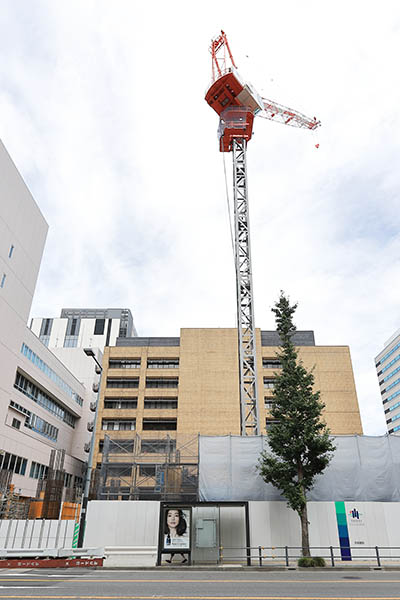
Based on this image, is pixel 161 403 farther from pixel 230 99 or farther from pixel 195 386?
pixel 230 99

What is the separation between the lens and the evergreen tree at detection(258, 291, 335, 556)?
17.7 metres

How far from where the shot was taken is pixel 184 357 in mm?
57406

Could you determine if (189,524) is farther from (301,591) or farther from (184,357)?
(184,357)

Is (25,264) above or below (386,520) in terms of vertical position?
above

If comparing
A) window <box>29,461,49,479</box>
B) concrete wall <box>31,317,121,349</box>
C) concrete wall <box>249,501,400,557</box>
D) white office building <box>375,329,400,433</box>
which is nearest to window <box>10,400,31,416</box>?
window <box>29,461,49,479</box>

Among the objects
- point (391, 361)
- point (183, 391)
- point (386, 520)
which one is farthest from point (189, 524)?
point (391, 361)

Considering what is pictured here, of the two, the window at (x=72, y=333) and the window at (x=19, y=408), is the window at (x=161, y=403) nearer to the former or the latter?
the window at (x=19, y=408)

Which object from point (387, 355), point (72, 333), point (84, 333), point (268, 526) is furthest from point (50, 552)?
point (387, 355)

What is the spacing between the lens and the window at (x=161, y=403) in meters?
56.5

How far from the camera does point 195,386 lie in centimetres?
5500

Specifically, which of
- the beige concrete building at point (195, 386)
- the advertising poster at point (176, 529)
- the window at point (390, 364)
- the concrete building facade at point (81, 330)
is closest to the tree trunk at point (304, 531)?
Answer: the advertising poster at point (176, 529)

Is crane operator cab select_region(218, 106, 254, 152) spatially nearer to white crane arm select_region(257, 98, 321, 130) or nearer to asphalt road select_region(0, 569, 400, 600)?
white crane arm select_region(257, 98, 321, 130)

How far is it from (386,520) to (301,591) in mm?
10134

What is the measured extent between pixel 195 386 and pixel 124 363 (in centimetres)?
1160
